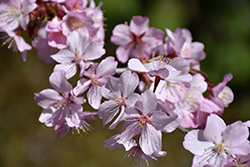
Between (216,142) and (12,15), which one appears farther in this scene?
(12,15)

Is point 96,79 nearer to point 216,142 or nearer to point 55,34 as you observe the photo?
point 55,34

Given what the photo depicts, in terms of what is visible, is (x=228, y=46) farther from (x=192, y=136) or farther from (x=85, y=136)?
(x=192, y=136)

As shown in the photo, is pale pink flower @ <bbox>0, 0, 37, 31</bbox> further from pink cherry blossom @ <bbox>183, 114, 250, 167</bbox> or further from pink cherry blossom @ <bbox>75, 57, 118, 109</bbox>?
pink cherry blossom @ <bbox>183, 114, 250, 167</bbox>

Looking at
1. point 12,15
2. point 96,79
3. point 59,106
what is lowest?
point 59,106

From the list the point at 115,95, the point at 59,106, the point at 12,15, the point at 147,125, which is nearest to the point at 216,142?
the point at 147,125

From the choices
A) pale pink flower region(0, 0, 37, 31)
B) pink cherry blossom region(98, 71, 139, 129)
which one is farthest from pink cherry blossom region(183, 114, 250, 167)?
pale pink flower region(0, 0, 37, 31)

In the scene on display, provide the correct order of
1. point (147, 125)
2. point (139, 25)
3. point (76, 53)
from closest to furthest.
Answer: point (147, 125)
point (76, 53)
point (139, 25)

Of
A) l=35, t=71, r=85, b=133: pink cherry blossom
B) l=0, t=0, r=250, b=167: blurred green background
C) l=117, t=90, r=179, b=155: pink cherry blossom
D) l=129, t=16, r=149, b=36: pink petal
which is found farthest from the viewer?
l=0, t=0, r=250, b=167: blurred green background

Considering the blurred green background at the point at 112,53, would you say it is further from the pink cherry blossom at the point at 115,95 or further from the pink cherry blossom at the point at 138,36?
the pink cherry blossom at the point at 115,95

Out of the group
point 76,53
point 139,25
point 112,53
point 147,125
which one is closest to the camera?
point 147,125

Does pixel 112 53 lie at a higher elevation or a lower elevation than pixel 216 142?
lower
